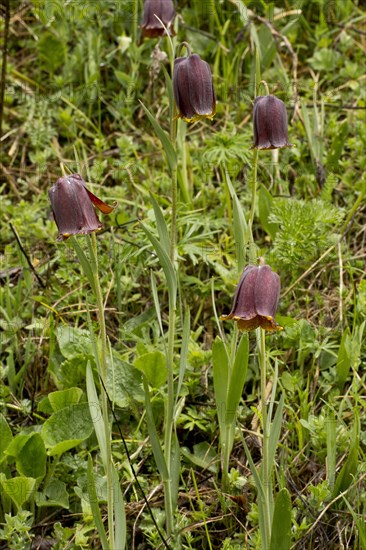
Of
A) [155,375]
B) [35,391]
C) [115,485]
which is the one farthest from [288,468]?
[35,391]

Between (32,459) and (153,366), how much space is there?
427mm

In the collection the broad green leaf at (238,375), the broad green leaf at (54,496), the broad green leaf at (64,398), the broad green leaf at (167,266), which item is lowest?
the broad green leaf at (54,496)

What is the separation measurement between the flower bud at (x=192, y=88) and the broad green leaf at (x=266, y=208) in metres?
0.95

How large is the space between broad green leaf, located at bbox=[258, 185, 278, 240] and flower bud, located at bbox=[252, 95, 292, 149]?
787 millimetres

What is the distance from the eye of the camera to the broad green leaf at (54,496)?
220 cm

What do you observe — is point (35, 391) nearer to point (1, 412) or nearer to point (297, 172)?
point (1, 412)

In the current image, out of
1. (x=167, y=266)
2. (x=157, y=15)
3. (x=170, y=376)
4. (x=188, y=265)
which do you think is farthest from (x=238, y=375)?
(x=157, y=15)

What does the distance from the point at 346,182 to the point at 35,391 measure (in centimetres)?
137

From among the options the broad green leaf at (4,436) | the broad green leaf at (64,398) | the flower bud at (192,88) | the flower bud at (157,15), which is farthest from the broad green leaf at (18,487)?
the flower bud at (157,15)

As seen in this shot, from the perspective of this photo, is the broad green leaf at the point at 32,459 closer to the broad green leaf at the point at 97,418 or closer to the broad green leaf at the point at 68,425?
the broad green leaf at the point at 68,425

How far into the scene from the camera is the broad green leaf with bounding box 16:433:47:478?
2.20 meters

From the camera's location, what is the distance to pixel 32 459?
2.21m

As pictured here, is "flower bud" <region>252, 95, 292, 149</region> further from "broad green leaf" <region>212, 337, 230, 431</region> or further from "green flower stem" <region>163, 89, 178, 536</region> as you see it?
"broad green leaf" <region>212, 337, 230, 431</region>

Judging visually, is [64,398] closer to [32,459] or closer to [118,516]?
[32,459]
